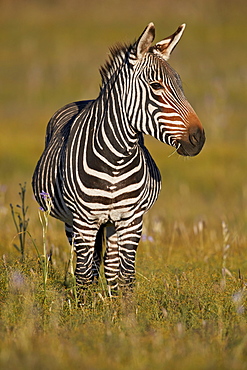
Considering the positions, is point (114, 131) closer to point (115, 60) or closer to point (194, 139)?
point (115, 60)

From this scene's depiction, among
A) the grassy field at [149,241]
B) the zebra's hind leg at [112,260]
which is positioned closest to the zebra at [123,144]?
the zebra's hind leg at [112,260]

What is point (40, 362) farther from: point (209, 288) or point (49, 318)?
point (209, 288)

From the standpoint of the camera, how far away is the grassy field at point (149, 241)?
13.9 feet

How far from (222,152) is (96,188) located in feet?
40.3

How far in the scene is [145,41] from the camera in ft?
17.4

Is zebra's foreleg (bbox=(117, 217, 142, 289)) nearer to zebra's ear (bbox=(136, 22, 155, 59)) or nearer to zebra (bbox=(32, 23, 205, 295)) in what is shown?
zebra (bbox=(32, 23, 205, 295))

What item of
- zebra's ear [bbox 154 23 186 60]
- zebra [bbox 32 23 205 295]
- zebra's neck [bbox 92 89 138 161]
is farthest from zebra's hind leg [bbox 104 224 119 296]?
zebra's ear [bbox 154 23 186 60]

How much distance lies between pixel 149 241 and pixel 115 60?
3876 mm

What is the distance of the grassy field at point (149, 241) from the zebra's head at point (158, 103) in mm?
876

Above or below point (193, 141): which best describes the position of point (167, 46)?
above

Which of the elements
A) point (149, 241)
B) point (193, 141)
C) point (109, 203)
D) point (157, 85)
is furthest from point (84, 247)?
point (149, 241)

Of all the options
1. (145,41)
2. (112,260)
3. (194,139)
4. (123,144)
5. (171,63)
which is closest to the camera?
(194,139)

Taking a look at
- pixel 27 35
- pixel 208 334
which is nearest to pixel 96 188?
pixel 208 334

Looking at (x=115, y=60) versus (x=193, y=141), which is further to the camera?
(x=115, y=60)
